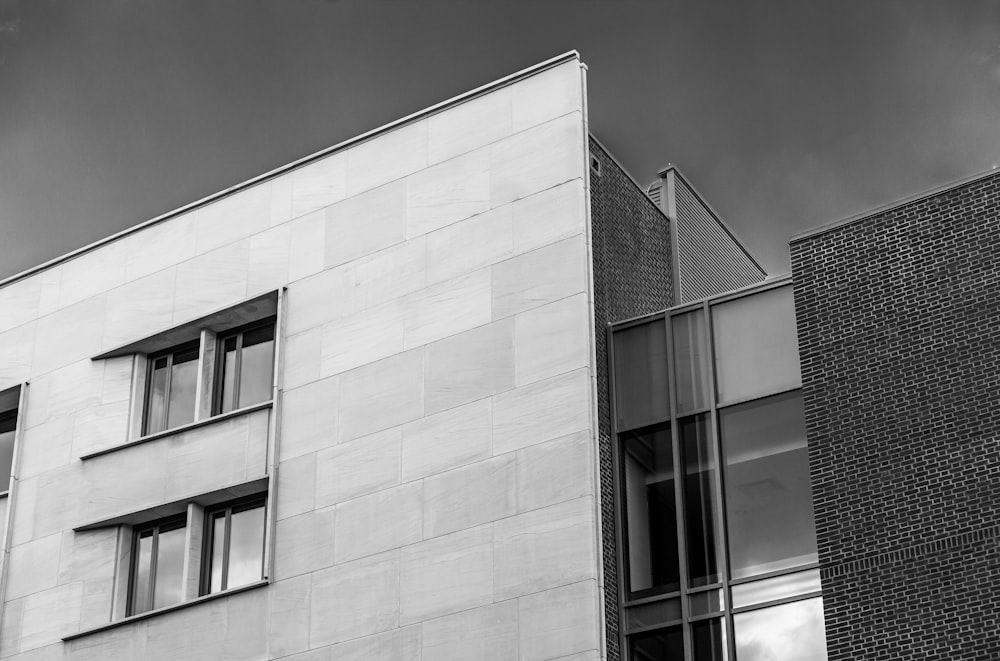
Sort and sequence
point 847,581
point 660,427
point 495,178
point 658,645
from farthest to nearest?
point 495,178
point 660,427
point 658,645
point 847,581

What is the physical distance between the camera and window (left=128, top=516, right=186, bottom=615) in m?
31.4

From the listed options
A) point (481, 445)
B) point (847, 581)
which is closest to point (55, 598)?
point (481, 445)

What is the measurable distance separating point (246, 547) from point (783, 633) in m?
11.1

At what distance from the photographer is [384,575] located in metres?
28.2

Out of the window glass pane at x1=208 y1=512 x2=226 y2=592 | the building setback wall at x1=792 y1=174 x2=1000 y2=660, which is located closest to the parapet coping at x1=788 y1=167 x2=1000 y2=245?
the building setback wall at x1=792 y1=174 x2=1000 y2=660

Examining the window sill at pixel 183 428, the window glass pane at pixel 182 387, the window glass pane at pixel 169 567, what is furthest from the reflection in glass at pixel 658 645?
the window glass pane at pixel 182 387

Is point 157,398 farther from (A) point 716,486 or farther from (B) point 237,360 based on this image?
(A) point 716,486

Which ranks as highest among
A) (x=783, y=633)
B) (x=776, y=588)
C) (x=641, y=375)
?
(x=641, y=375)

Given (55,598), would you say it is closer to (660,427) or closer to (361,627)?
(361,627)

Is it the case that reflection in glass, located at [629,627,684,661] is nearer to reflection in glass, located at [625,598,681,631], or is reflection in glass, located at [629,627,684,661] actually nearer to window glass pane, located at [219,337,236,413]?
reflection in glass, located at [625,598,681,631]

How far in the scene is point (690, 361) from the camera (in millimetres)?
28781

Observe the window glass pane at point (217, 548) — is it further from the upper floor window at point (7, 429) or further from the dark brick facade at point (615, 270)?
the dark brick facade at point (615, 270)

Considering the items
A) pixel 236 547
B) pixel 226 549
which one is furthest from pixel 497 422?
pixel 226 549

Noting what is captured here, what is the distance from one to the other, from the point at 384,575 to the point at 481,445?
2.95m
